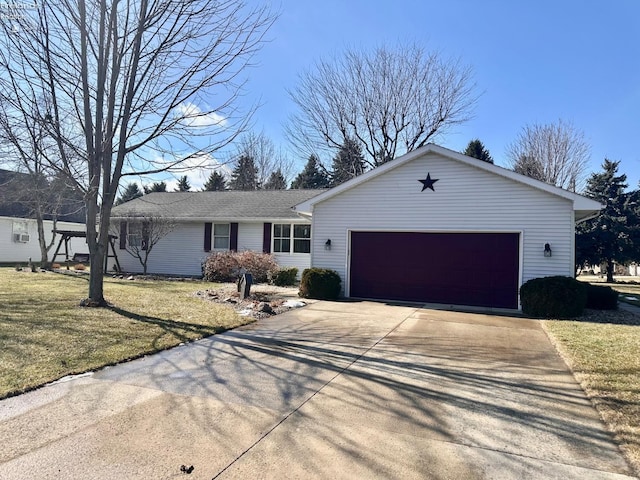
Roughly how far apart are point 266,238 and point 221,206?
3.63 metres

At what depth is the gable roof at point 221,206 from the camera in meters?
17.6

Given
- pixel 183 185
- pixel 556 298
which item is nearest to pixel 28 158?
pixel 556 298

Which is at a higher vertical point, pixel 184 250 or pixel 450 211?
pixel 450 211

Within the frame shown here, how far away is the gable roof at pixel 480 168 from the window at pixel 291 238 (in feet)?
11.4

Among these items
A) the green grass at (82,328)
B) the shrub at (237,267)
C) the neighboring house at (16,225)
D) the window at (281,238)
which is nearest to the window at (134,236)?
the shrub at (237,267)

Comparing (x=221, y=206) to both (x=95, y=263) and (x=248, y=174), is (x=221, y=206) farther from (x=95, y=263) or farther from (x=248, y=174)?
(x=248, y=174)

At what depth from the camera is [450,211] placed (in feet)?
38.3

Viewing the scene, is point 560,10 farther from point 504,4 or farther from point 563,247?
point 563,247

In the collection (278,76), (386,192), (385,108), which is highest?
(385,108)

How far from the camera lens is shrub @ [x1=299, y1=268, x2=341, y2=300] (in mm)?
12125

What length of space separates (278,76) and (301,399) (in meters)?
8.37

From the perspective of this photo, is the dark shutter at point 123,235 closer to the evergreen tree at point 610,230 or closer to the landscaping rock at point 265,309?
the landscaping rock at point 265,309

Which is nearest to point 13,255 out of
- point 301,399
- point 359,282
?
point 359,282

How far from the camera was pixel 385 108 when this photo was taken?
24938 millimetres
